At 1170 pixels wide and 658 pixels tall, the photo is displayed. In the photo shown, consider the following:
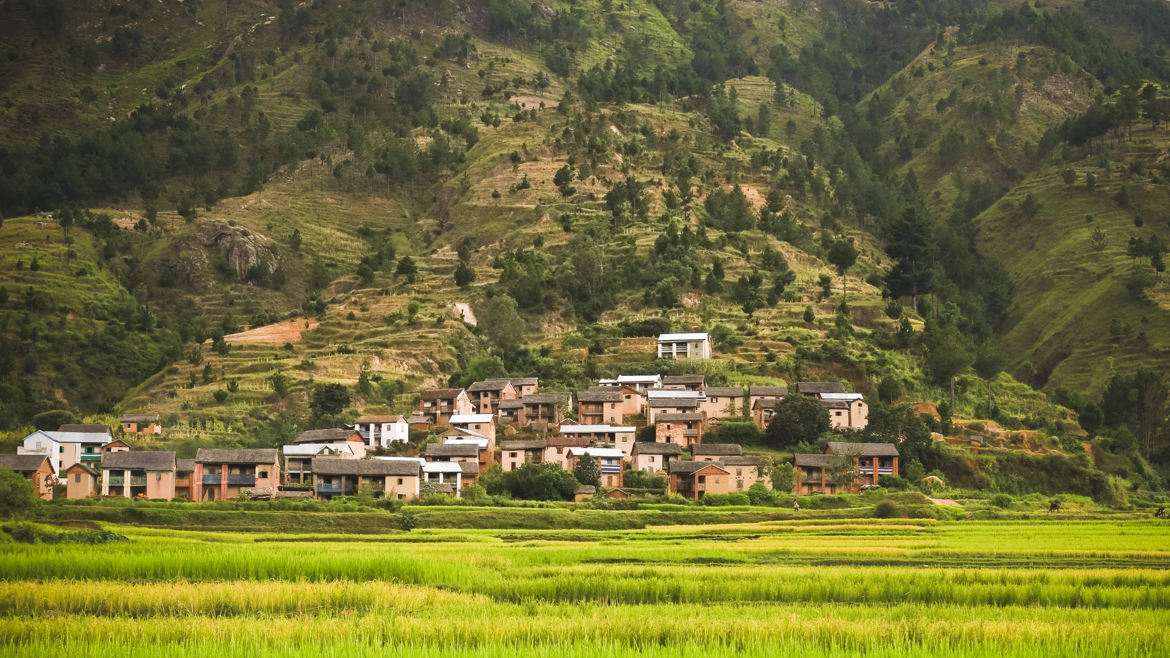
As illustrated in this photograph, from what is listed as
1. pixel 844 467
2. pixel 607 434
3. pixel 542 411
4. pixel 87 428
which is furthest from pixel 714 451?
pixel 87 428

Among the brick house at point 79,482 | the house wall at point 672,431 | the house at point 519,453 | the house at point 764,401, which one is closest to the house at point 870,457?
the house at point 764,401

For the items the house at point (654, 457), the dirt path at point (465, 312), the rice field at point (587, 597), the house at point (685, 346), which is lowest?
the rice field at point (587, 597)

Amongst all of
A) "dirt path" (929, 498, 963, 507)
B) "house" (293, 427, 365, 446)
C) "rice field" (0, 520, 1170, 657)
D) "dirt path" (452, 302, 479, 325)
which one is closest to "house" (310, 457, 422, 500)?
"house" (293, 427, 365, 446)

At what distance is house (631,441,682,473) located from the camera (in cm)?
6450

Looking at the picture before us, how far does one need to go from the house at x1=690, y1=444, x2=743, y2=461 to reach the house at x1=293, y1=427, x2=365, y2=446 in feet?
64.5

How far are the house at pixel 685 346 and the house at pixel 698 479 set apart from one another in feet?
66.5

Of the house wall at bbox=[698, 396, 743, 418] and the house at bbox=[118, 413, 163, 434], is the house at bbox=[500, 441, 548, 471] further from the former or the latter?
the house at bbox=[118, 413, 163, 434]

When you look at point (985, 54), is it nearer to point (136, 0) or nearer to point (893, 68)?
point (893, 68)

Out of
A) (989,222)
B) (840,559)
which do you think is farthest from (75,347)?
(989,222)

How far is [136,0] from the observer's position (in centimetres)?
16988

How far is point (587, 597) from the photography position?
88.9ft

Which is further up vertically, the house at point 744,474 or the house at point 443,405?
the house at point 443,405

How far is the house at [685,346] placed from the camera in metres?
81.6

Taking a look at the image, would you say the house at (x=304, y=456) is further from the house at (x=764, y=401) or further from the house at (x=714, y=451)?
the house at (x=764, y=401)
